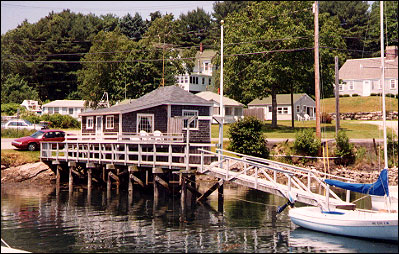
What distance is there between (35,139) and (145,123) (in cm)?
1165

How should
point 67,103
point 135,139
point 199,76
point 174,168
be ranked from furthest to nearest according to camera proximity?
point 199,76
point 67,103
point 135,139
point 174,168

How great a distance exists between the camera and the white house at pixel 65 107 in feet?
238

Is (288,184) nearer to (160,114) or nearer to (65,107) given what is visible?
(160,114)

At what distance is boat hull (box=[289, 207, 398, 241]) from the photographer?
20516mm

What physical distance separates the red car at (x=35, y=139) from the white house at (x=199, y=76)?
45560mm

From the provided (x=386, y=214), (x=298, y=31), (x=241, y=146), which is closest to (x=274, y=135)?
(x=241, y=146)

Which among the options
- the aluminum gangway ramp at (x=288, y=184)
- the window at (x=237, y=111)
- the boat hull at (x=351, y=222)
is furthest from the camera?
the window at (x=237, y=111)

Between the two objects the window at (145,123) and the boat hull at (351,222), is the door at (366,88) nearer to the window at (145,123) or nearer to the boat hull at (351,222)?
the window at (145,123)

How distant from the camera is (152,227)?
2448 centimetres

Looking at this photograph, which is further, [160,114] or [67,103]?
[67,103]

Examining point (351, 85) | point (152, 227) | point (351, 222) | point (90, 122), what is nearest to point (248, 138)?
point (90, 122)

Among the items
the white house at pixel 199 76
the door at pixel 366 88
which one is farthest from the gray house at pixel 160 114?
the door at pixel 366 88

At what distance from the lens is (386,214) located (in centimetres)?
2094

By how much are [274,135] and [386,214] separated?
3213 centimetres
